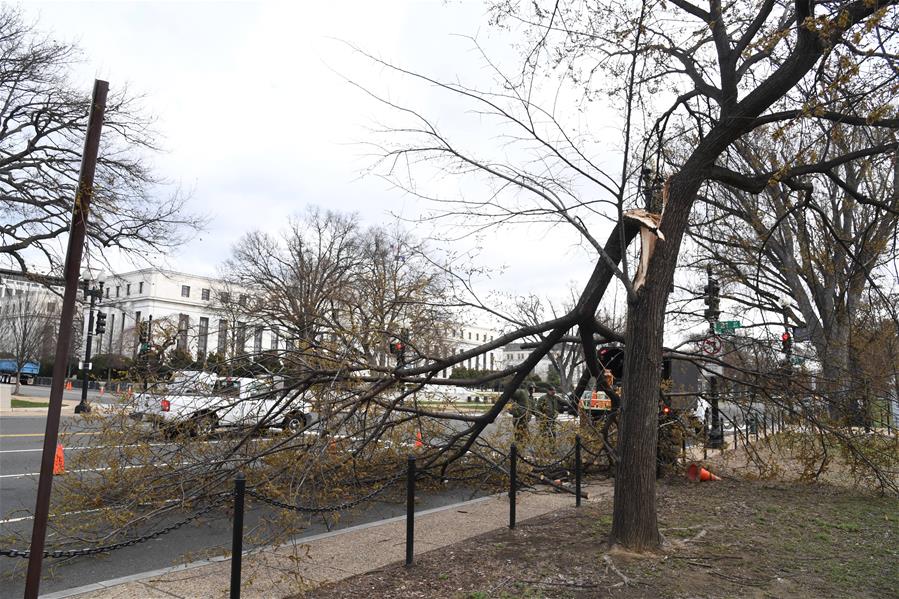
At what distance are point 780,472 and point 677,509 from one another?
4447mm

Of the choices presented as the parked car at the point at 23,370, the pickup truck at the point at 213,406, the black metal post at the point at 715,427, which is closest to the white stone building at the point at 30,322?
the parked car at the point at 23,370

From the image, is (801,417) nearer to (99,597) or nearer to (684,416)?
(684,416)

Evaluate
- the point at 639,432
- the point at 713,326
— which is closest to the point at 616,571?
the point at 639,432

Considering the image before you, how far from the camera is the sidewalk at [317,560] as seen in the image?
544 cm

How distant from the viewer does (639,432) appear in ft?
23.0

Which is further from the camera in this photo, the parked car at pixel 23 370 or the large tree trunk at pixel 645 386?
the parked car at pixel 23 370

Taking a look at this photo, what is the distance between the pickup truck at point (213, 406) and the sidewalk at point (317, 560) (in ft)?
5.10

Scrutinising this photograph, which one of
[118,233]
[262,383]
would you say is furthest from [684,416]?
[118,233]

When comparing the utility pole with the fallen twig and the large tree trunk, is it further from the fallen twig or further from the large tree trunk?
the fallen twig

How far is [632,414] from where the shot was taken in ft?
23.3

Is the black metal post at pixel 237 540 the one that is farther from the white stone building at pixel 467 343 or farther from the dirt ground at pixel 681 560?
the white stone building at pixel 467 343

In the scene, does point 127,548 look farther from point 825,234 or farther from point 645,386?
point 825,234

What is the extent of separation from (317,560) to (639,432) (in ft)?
11.6

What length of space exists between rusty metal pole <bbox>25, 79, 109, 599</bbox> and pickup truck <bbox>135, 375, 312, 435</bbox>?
3.67 meters
